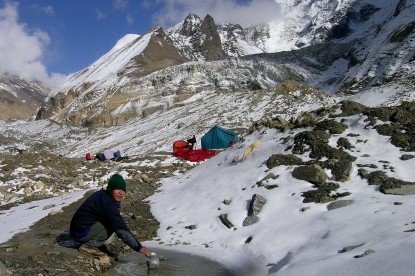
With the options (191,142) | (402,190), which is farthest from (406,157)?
(191,142)

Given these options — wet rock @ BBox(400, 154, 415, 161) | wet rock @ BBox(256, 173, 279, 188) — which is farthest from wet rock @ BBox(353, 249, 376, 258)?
wet rock @ BBox(400, 154, 415, 161)

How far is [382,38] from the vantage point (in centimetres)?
7231

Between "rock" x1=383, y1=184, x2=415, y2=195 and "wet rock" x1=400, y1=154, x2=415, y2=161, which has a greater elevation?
"wet rock" x1=400, y1=154, x2=415, y2=161

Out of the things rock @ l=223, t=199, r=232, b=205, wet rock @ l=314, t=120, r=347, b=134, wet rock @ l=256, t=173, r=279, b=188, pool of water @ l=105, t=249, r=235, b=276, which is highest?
wet rock @ l=314, t=120, r=347, b=134

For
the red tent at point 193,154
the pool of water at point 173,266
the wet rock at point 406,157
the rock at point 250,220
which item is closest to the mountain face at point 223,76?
Answer: the red tent at point 193,154

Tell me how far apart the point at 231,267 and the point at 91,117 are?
3215 inches

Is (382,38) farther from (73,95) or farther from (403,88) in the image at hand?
(73,95)

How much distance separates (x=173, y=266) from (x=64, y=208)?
22.3 feet

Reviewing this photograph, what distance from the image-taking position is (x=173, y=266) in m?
8.62

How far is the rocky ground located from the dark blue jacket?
0.54 metres

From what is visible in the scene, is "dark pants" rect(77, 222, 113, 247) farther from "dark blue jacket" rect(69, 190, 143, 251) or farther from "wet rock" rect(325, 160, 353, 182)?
"wet rock" rect(325, 160, 353, 182)

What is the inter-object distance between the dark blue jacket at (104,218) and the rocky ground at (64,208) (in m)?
0.54

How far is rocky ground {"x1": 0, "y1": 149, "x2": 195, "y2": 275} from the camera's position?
26.3 feet

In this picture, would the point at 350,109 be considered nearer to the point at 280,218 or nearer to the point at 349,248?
the point at 280,218
